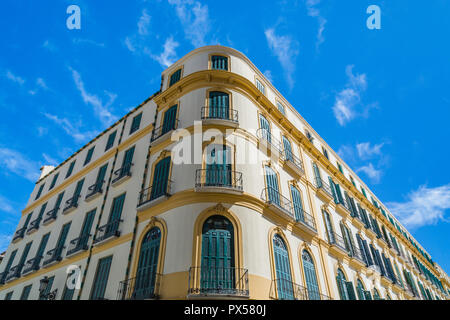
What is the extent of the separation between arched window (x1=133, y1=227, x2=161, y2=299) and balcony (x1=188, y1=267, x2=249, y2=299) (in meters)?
2.08

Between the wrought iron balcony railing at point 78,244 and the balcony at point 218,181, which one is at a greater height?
the balcony at point 218,181

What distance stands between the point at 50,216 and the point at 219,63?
58.5 feet

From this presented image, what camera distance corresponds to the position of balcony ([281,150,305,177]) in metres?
18.4

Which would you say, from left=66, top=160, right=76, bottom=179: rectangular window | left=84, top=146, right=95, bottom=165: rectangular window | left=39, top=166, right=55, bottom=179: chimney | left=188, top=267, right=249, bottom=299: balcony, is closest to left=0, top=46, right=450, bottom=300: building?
left=188, top=267, right=249, bottom=299: balcony

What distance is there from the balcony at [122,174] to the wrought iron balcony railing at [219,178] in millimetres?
6153

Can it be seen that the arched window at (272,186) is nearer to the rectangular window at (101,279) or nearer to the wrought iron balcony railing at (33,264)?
the rectangular window at (101,279)

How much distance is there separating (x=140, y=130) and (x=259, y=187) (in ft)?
32.7

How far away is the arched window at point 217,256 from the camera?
36.1 feet

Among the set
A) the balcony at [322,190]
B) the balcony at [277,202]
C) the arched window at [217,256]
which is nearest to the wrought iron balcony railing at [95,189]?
the arched window at [217,256]

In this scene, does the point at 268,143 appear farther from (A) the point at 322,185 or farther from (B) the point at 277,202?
(A) the point at 322,185

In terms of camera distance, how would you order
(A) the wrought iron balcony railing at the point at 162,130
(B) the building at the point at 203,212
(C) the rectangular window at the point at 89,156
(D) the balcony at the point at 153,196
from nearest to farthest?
1. (B) the building at the point at 203,212
2. (D) the balcony at the point at 153,196
3. (A) the wrought iron balcony railing at the point at 162,130
4. (C) the rectangular window at the point at 89,156

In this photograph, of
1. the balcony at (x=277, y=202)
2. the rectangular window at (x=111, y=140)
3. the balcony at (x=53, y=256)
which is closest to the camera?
the balcony at (x=277, y=202)

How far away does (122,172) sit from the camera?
18438 mm
